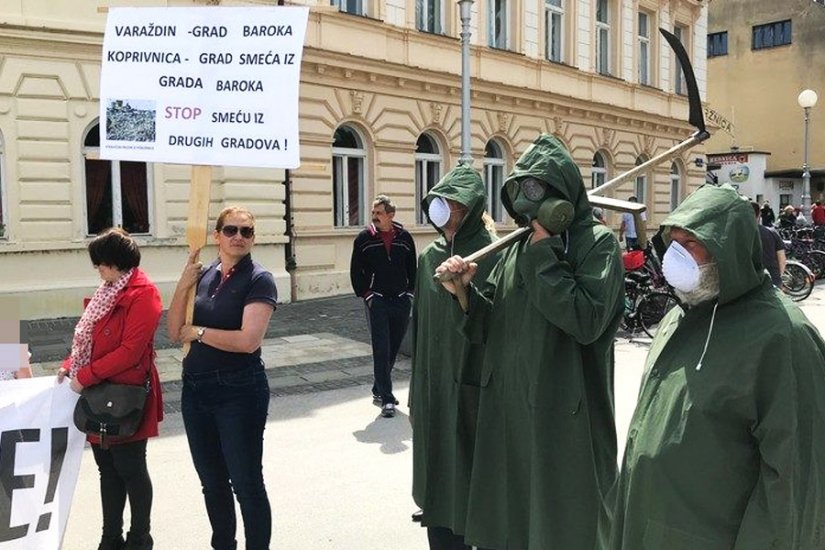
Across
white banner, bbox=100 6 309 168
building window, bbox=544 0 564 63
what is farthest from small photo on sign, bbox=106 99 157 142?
building window, bbox=544 0 564 63

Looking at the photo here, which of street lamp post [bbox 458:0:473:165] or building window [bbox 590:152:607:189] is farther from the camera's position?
building window [bbox 590:152:607:189]

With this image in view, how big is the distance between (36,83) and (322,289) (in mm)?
5978

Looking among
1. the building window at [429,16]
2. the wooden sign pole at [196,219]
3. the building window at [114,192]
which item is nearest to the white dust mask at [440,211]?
the wooden sign pole at [196,219]

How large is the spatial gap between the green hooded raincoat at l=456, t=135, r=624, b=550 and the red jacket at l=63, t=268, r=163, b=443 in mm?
1628

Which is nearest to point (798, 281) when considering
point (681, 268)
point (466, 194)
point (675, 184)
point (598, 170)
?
point (598, 170)

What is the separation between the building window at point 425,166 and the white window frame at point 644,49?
9785 mm

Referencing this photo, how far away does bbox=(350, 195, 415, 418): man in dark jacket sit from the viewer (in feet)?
22.3

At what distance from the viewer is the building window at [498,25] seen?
18188 mm

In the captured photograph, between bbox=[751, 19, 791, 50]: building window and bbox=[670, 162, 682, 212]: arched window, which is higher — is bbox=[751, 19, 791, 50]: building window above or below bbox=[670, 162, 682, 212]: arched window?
above

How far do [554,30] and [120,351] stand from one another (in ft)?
62.2

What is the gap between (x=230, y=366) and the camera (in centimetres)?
349

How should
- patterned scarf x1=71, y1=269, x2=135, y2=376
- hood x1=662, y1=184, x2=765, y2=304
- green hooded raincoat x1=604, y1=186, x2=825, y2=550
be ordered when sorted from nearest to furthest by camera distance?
green hooded raincoat x1=604, y1=186, x2=825, y2=550
hood x1=662, y1=184, x2=765, y2=304
patterned scarf x1=71, y1=269, x2=135, y2=376

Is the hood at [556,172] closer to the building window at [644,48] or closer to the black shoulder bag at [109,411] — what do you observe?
the black shoulder bag at [109,411]

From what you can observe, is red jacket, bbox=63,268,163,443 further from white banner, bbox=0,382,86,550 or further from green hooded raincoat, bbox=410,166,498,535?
green hooded raincoat, bbox=410,166,498,535
